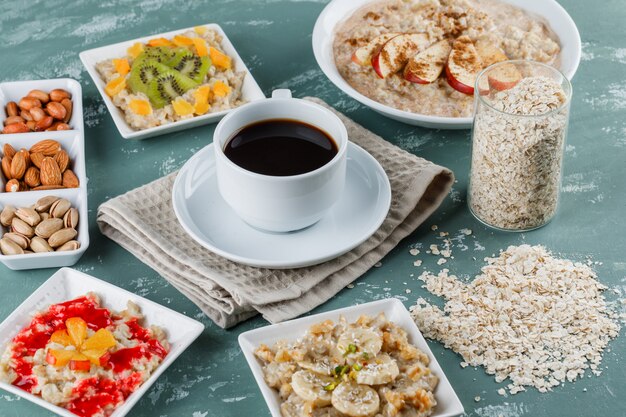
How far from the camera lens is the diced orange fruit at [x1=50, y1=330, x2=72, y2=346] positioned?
1.55 meters

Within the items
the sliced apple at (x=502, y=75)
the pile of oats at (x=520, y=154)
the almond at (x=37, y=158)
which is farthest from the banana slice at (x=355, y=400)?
the almond at (x=37, y=158)

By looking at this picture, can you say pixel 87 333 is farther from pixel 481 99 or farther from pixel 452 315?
pixel 481 99

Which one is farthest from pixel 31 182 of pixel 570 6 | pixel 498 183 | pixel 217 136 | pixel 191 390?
pixel 570 6

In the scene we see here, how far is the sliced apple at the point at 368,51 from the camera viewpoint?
2.20 meters

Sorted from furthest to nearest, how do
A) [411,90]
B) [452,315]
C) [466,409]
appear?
[411,90] → [452,315] → [466,409]

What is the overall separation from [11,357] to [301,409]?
52cm

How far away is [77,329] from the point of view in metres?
1.56

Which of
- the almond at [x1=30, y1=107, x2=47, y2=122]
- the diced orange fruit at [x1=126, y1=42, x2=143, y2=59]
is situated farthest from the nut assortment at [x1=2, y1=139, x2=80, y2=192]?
the diced orange fruit at [x1=126, y1=42, x2=143, y2=59]

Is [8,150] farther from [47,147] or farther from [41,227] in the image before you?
[41,227]

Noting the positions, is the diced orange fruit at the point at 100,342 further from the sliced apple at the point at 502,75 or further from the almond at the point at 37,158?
the sliced apple at the point at 502,75

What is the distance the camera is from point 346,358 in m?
1.48

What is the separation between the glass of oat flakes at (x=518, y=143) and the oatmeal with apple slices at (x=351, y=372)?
16.6 inches

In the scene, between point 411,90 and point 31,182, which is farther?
point 411,90

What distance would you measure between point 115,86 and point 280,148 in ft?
1.96
